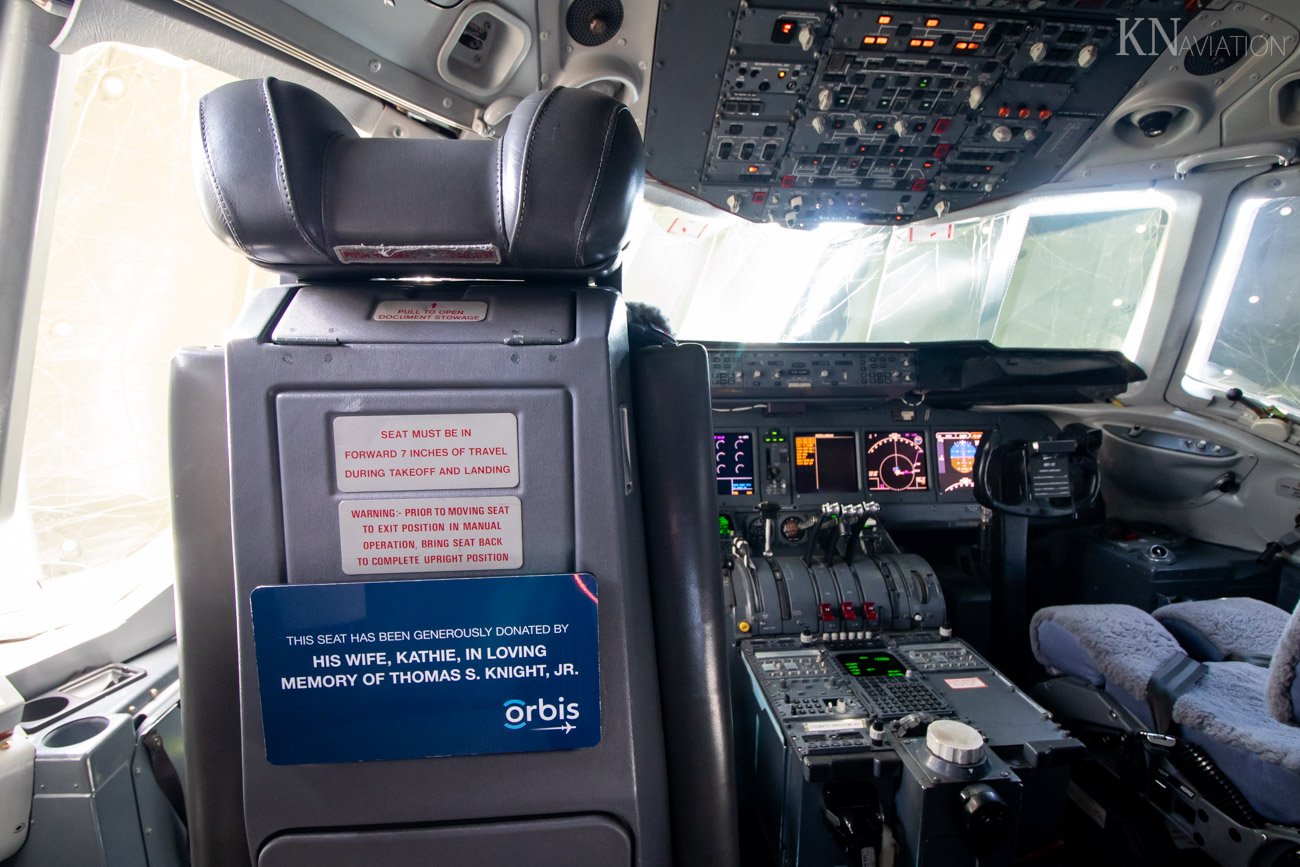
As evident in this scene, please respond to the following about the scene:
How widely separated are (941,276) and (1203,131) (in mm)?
1308

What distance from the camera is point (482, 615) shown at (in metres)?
0.83

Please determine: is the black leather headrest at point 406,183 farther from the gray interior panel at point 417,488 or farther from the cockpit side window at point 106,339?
the cockpit side window at point 106,339

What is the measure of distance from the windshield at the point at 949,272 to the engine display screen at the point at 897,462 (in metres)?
0.55

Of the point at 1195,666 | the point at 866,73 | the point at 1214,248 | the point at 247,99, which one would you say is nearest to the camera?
the point at 247,99

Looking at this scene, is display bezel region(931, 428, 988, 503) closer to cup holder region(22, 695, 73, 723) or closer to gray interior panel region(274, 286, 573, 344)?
gray interior panel region(274, 286, 573, 344)

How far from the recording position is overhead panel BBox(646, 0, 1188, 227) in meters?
1.83

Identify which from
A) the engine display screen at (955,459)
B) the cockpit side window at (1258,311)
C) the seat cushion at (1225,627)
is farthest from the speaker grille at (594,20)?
the cockpit side window at (1258,311)

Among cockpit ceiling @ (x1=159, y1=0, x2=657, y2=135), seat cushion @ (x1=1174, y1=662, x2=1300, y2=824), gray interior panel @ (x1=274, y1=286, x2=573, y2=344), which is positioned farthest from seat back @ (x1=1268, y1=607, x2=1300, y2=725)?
cockpit ceiling @ (x1=159, y1=0, x2=657, y2=135)

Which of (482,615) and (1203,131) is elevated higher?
(1203,131)

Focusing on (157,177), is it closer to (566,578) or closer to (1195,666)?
(566,578)

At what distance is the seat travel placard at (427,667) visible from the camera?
2.68 ft

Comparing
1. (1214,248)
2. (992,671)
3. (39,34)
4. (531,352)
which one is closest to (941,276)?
(1214,248)

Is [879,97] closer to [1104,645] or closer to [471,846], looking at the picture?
Result: [1104,645]

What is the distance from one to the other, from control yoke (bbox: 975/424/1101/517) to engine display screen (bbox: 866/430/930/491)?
366 mm
